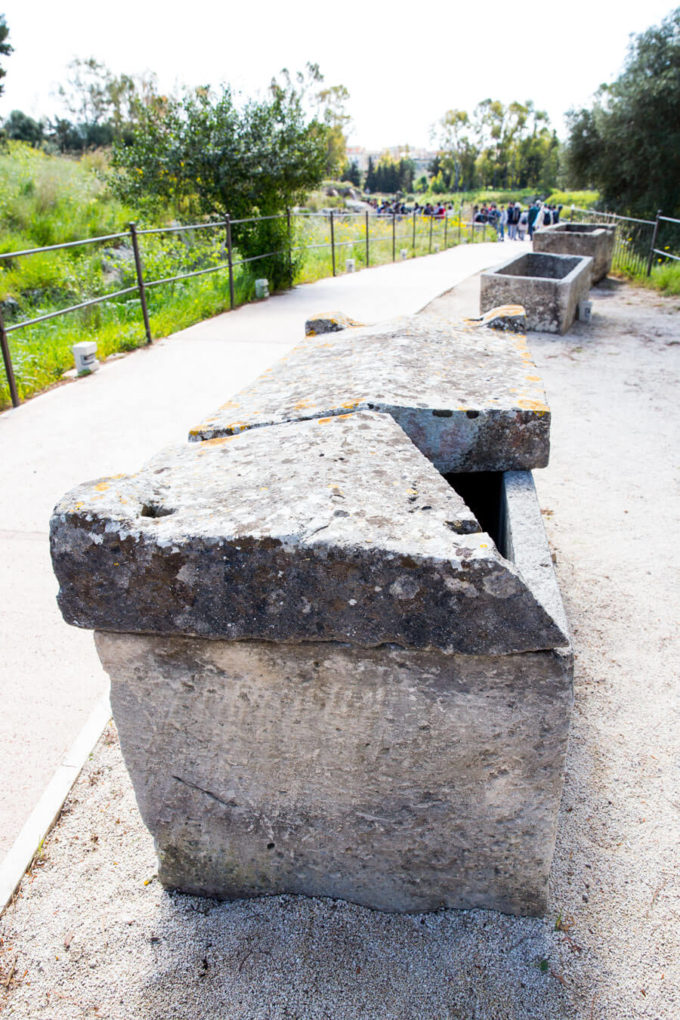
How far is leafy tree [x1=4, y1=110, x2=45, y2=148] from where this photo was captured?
34656 millimetres

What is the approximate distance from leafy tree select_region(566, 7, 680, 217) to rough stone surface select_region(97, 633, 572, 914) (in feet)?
61.9

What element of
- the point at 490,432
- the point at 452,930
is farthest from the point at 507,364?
the point at 452,930

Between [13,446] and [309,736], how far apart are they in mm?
4370

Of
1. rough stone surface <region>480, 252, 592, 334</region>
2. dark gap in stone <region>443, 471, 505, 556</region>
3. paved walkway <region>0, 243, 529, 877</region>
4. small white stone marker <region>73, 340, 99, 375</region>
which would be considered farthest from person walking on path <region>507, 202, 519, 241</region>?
dark gap in stone <region>443, 471, 505, 556</region>

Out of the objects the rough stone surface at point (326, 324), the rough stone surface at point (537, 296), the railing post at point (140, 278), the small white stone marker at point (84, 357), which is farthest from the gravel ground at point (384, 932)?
the rough stone surface at point (537, 296)

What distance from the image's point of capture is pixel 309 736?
66.7 inches

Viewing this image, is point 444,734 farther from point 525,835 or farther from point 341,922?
point 341,922

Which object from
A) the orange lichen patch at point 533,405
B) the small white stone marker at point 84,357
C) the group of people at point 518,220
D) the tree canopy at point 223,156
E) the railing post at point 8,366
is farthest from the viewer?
the group of people at point 518,220

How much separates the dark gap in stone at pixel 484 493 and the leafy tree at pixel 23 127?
39.0 metres

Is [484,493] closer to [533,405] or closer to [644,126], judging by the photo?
[533,405]

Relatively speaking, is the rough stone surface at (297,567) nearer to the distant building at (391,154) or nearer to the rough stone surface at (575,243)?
the rough stone surface at (575,243)

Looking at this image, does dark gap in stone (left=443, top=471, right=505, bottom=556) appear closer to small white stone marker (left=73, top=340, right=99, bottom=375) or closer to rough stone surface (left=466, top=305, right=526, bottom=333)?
rough stone surface (left=466, top=305, right=526, bottom=333)

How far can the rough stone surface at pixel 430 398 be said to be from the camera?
7.06 feet

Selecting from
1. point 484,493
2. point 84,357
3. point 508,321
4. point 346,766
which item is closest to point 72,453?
point 84,357
